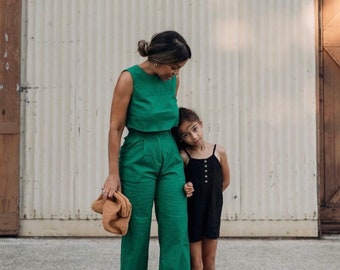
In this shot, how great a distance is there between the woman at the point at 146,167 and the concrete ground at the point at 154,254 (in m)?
1.49

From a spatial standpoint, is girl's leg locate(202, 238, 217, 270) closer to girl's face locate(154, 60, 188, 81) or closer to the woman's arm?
the woman's arm

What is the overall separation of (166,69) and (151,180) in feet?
1.93

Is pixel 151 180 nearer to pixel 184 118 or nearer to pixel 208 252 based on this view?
pixel 184 118

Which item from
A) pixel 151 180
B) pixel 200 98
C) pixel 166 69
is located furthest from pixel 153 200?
pixel 200 98

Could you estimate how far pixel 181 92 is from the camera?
5.30m

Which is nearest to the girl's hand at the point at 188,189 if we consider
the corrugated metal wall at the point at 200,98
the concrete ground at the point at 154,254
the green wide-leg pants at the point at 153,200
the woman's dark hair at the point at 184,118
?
the green wide-leg pants at the point at 153,200

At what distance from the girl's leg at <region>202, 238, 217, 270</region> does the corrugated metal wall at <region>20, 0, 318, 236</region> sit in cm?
200

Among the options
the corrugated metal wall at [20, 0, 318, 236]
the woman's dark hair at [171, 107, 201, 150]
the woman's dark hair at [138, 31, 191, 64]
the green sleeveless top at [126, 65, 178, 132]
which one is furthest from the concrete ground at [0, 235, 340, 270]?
the woman's dark hair at [138, 31, 191, 64]

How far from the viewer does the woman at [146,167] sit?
9.62ft

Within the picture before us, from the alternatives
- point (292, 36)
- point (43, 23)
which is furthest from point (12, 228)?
point (292, 36)

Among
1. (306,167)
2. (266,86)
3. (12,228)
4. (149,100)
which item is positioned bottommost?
(12,228)

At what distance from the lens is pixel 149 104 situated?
9.62 ft

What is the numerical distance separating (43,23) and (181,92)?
4.80 feet

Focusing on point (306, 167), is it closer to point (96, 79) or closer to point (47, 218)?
point (96, 79)
